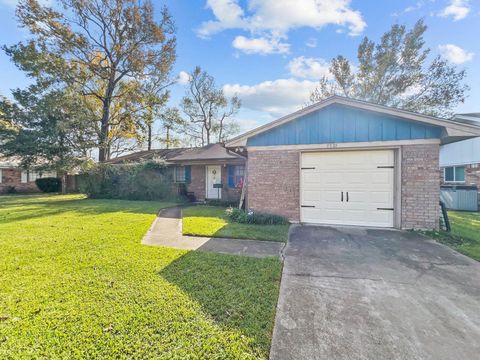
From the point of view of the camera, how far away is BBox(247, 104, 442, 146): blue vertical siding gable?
Result: 632 centimetres

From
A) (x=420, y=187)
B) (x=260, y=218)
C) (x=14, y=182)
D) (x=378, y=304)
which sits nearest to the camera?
(x=378, y=304)

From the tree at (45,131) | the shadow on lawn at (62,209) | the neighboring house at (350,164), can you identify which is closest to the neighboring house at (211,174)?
the shadow on lawn at (62,209)

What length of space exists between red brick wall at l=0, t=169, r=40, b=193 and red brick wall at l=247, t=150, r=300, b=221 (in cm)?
2290

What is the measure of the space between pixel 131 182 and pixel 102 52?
1123cm

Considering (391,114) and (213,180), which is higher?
(391,114)

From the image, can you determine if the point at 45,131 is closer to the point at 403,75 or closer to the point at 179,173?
the point at 179,173

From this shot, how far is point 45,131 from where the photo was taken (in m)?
15.4

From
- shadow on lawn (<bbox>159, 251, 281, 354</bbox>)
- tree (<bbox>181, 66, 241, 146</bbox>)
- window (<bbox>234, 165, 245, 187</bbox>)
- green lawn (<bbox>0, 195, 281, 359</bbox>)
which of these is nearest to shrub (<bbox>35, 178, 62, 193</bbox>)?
tree (<bbox>181, 66, 241, 146</bbox>)

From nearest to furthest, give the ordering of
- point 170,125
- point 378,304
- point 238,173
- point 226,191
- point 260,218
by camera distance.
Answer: point 378,304
point 260,218
point 238,173
point 226,191
point 170,125

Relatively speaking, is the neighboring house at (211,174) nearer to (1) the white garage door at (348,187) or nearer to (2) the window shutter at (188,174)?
(2) the window shutter at (188,174)

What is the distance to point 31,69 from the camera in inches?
601

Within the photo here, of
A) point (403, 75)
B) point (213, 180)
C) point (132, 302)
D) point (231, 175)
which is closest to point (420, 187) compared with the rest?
point (132, 302)

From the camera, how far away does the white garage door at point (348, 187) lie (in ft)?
21.9

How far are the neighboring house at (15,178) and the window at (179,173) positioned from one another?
12.0 metres
